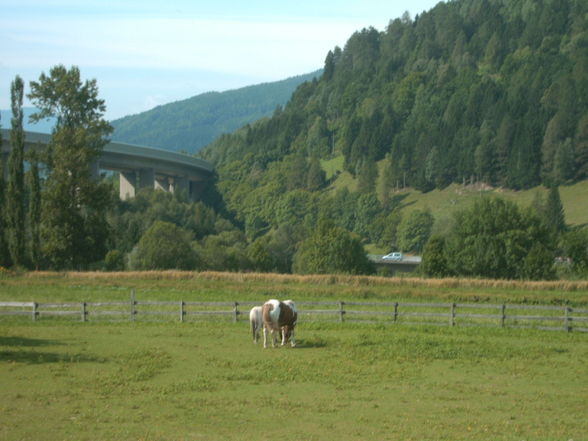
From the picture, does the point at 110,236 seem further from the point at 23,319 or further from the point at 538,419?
the point at 538,419

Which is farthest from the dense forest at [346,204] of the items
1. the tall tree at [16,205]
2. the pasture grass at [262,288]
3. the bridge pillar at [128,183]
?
the bridge pillar at [128,183]

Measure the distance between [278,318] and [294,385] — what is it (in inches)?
291

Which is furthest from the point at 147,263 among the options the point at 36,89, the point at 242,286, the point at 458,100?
the point at 458,100

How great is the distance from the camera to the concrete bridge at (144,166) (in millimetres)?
136875

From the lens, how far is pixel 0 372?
26.3 meters

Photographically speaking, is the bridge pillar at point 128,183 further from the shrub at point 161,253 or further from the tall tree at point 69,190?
the tall tree at point 69,190

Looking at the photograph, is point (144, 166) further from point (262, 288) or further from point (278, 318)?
point (278, 318)

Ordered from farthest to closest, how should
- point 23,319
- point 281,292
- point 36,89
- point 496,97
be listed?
point 496,97 → point 36,89 → point 281,292 → point 23,319

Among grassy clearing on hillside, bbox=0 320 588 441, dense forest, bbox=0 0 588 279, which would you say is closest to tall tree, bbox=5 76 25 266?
dense forest, bbox=0 0 588 279

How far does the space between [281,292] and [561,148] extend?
375 ft

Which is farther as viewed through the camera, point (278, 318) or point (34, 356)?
point (278, 318)

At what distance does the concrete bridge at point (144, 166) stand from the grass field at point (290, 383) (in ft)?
270

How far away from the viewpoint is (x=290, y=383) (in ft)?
82.2

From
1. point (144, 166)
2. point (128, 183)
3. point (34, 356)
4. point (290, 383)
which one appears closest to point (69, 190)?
point (34, 356)
